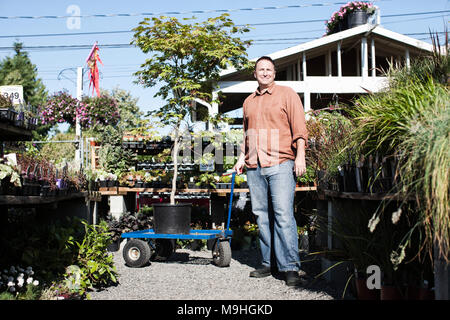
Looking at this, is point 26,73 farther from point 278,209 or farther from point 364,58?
point 278,209

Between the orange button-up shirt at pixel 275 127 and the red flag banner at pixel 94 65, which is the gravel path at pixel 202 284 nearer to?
the orange button-up shirt at pixel 275 127

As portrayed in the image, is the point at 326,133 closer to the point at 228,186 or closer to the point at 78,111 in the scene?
the point at 228,186

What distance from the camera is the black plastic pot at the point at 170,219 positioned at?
465cm

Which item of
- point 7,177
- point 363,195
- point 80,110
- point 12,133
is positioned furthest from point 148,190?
point 80,110

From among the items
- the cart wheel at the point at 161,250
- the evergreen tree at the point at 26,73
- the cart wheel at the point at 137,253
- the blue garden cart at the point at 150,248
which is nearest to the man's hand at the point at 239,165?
the blue garden cart at the point at 150,248

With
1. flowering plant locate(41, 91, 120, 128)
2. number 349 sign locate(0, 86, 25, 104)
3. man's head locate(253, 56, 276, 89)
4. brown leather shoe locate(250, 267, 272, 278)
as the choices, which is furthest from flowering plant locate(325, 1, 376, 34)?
number 349 sign locate(0, 86, 25, 104)

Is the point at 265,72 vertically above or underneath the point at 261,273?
above

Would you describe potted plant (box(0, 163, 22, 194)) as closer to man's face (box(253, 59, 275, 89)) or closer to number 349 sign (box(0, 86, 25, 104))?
number 349 sign (box(0, 86, 25, 104))

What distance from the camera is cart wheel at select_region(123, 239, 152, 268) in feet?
14.9

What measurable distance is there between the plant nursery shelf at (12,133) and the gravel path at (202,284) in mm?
1444

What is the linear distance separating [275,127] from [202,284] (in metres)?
1.46

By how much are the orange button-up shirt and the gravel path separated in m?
1.01

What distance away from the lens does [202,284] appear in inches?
147

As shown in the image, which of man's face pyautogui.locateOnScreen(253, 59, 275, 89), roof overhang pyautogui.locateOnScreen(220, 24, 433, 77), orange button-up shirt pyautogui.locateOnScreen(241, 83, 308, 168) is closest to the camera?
orange button-up shirt pyautogui.locateOnScreen(241, 83, 308, 168)
